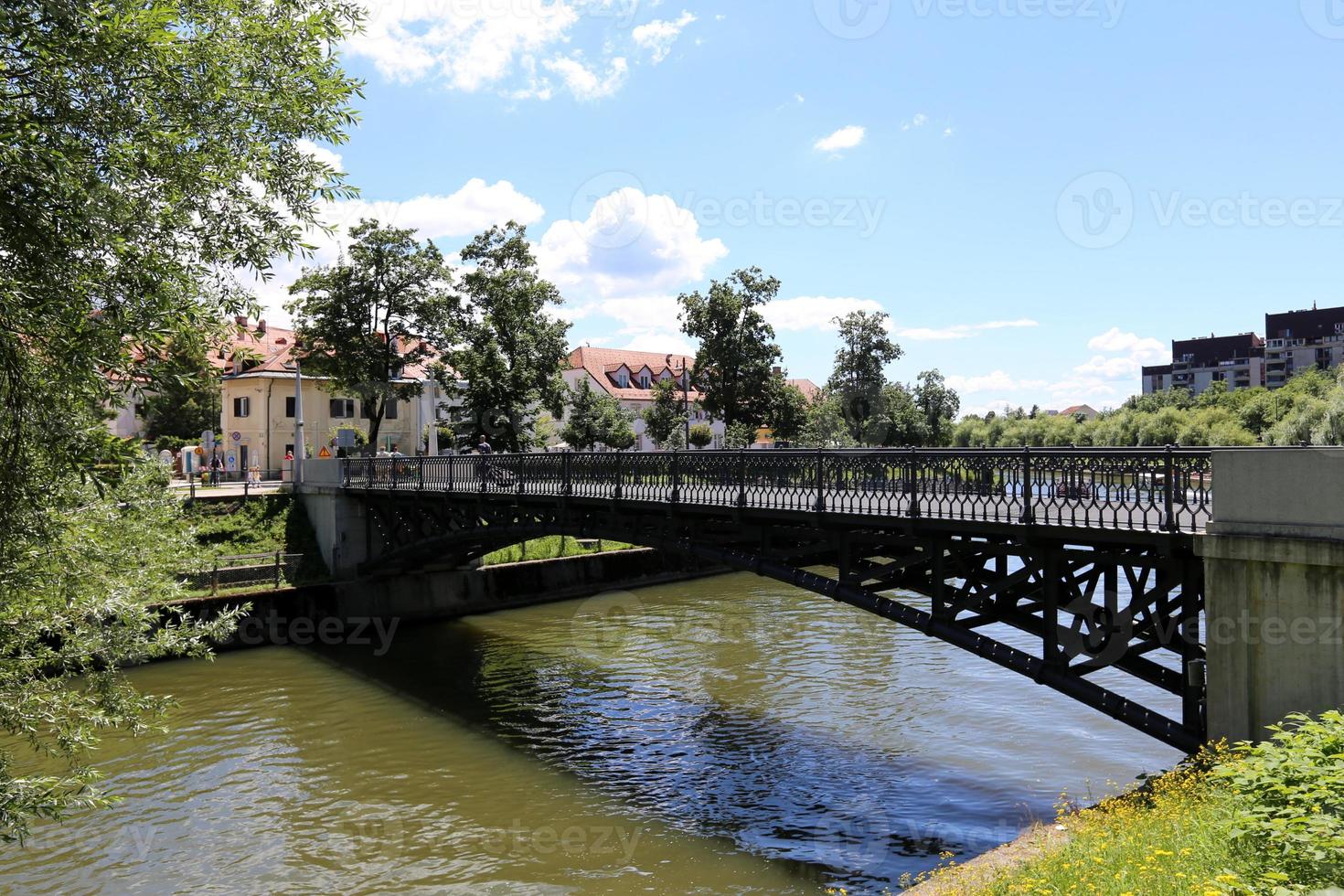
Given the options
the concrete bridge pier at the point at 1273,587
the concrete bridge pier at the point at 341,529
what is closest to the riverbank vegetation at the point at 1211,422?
the concrete bridge pier at the point at 341,529

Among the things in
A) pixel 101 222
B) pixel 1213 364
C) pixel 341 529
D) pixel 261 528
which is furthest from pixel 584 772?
pixel 1213 364

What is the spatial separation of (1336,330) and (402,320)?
12785cm

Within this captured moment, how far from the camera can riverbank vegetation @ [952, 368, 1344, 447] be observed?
5216 cm

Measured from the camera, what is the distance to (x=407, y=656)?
23844mm

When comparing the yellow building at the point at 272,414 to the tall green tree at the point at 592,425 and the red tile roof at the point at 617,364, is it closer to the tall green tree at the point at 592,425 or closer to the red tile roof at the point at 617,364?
the tall green tree at the point at 592,425

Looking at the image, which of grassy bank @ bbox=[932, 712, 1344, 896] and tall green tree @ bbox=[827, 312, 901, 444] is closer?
grassy bank @ bbox=[932, 712, 1344, 896]

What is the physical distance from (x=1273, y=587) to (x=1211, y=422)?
72.5m

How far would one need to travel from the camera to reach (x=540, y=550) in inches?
1270

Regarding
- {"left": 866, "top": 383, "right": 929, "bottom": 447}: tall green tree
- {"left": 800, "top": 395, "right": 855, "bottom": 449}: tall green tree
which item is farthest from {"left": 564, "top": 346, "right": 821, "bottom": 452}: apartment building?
{"left": 800, "top": 395, "right": 855, "bottom": 449}: tall green tree

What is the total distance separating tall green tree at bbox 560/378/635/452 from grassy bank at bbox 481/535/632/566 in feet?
44.9

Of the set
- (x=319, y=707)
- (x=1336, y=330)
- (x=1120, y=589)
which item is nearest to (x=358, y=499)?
(x=319, y=707)

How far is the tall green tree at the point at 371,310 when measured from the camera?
3428 cm

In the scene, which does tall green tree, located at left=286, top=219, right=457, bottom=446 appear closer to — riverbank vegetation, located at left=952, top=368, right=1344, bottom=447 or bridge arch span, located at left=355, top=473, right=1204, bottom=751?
bridge arch span, located at left=355, top=473, right=1204, bottom=751

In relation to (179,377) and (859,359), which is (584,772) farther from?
(859,359)
